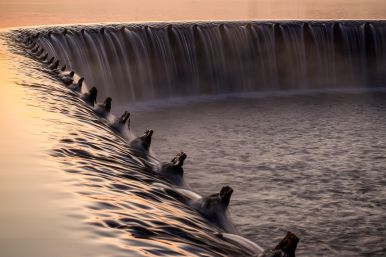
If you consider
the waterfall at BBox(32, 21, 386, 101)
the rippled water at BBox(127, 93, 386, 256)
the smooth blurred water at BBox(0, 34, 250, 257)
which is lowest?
the rippled water at BBox(127, 93, 386, 256)

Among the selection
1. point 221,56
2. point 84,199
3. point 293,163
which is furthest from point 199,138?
point 84,199

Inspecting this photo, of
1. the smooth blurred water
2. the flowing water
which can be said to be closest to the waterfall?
the flowing water

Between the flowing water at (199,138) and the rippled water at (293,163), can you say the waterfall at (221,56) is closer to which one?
the flowing water at (199,138)

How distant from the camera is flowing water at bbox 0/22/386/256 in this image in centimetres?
442

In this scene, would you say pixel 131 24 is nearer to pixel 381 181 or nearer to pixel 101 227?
pixel 381 181

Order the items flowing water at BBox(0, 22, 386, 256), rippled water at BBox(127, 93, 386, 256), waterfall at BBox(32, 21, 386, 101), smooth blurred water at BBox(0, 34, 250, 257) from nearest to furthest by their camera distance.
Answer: smooth blurred water at BBox(0, 34, 250, 257), flowing water at BBox(0, 22, 386, 256), rippled water at BBox(127, 93, 386, 256), waterfall at BBox(32, 21, 386, 101)

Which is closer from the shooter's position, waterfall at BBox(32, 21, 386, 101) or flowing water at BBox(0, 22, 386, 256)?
flowing water at BBox(0, 22, 386, 256)

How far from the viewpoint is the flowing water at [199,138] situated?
14.5 ft

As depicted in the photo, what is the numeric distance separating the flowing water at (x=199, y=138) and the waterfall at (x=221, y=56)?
0.05 meters

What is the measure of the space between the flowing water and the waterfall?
0.05m

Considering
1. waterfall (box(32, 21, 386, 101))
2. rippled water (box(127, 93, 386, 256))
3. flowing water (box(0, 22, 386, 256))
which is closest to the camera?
flowing water (box(0, 22, 386, 256))

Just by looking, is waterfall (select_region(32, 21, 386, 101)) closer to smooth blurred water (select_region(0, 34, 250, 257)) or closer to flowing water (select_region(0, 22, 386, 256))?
flowing water (select_region(0, 22, 386, 256))

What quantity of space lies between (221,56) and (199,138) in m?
11.3

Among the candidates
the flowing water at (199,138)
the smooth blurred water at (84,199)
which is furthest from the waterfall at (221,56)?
the smooth blurred water at (84,199)
